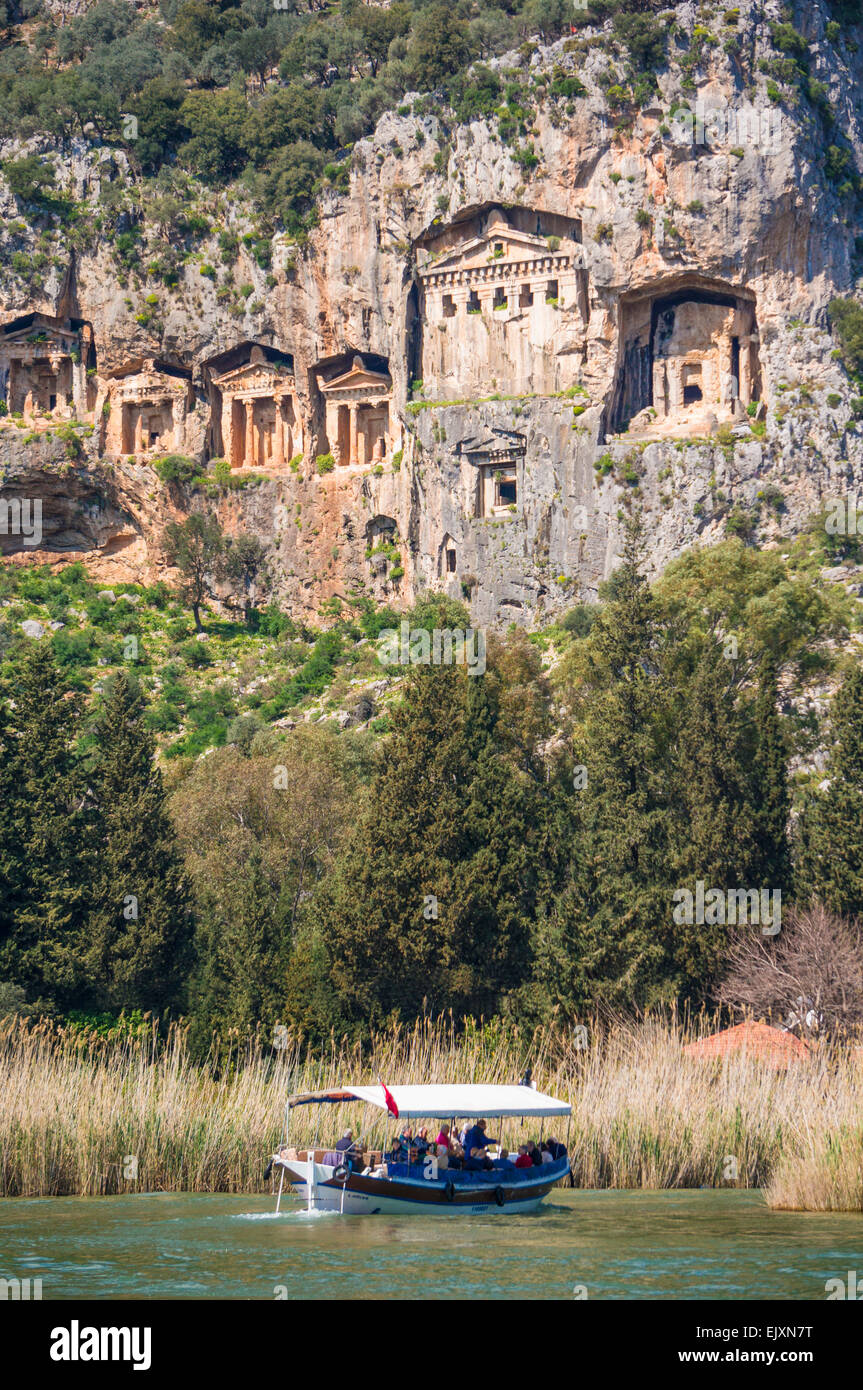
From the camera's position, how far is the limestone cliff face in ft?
261

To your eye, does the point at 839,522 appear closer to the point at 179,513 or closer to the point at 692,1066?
the point at 179,513

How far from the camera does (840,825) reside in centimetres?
4788

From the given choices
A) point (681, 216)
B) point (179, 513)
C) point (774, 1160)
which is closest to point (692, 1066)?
point (774, 1160)

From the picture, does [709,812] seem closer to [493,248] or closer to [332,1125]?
[332,1125]

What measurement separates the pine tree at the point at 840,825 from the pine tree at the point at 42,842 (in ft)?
61.2

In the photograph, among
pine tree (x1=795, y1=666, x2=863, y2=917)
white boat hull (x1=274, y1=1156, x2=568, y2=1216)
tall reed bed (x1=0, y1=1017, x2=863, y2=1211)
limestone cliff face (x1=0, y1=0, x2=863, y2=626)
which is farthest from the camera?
limestone cliff face (x1=0, y1=0, x2=863, y2=626)

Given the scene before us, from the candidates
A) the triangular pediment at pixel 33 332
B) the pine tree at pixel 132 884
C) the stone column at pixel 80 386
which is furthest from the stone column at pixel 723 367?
the pine tree at pixel 132 884

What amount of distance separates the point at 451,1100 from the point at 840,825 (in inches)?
764

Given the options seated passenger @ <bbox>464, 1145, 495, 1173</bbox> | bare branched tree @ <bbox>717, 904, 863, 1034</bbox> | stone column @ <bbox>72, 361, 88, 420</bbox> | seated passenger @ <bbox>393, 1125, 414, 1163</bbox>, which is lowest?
seated passenger @ <bbox>464, 1145, 495, 1173</bbox>

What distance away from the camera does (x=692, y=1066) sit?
35156 mm

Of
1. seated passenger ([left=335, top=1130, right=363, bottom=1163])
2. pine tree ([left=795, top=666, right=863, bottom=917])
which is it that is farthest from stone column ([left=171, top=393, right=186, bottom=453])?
seated passenger ([left=335, top=1130, right=363, bottom=1163])

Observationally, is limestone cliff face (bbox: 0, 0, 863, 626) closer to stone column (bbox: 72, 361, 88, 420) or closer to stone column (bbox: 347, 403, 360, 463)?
stone column (bbox: 347, 403, 360, 463)

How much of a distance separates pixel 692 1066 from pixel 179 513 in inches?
2507

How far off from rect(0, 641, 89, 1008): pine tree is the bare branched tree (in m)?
16.3
